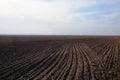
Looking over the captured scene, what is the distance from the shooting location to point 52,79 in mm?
9867

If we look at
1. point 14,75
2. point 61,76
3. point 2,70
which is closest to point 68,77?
point 61,76

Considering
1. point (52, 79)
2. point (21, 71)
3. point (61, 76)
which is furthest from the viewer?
point (21, 71)

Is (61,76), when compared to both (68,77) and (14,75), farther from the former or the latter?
(14,75)

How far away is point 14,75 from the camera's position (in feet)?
34.8

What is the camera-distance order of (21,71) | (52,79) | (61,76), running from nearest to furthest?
(52,79), (61,76), (21,71)

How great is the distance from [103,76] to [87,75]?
0.85 metres

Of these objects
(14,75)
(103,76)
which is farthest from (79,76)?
(14,75)

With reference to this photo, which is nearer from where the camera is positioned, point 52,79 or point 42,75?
point 52,79

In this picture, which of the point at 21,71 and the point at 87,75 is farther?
the point at 21,71

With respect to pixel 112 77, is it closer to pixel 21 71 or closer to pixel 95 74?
pixel 95 74

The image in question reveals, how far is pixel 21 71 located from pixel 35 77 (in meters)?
1.80

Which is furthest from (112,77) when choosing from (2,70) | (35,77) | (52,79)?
(2,70)

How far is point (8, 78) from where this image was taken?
9.95 m

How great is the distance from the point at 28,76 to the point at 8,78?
3.35 feet
